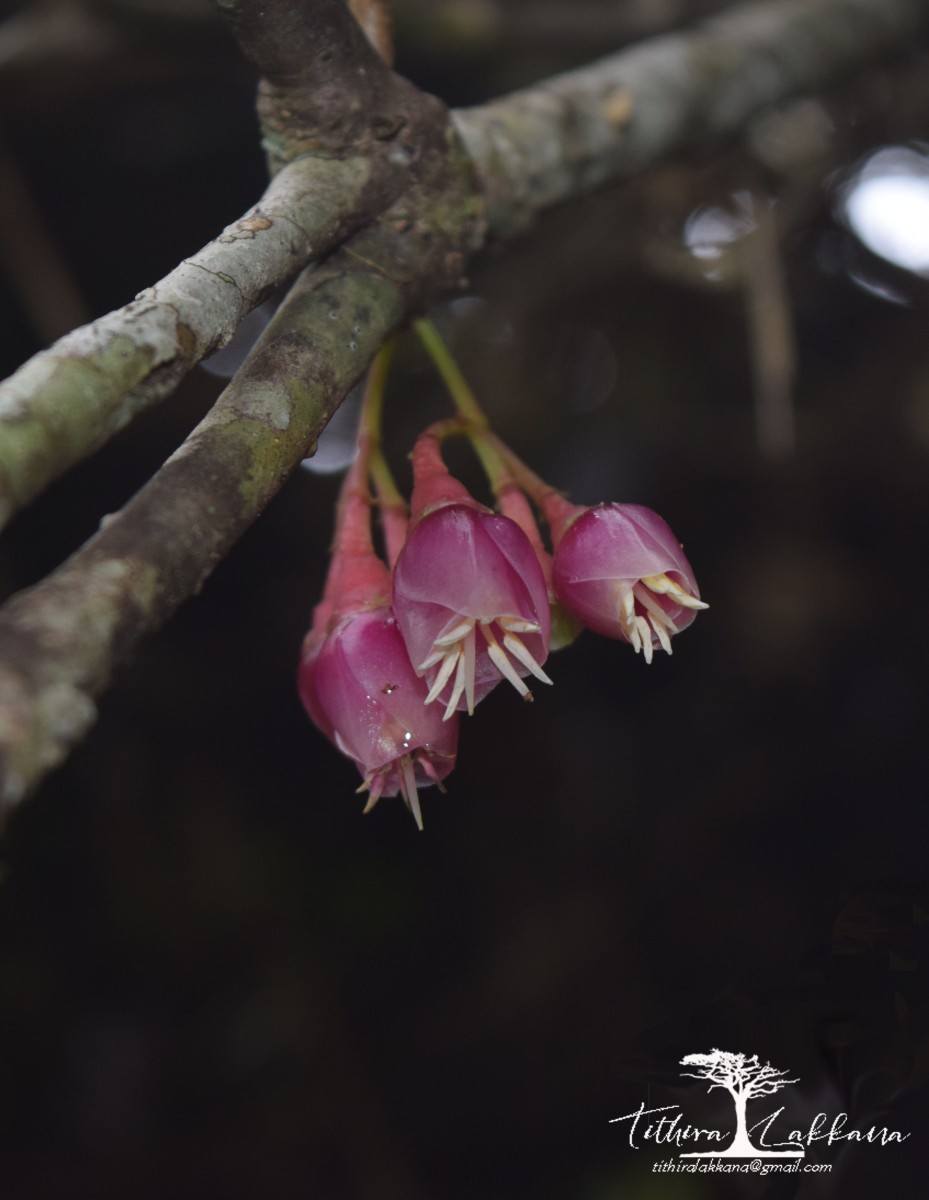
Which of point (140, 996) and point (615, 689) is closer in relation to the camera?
point (140, 996)

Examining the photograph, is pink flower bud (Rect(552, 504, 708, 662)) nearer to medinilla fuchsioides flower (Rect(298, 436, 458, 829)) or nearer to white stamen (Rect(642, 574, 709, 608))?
white stamen (Rect(642, 574, 709, 608))

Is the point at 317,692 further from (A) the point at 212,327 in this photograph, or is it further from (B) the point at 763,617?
(B) the point at 763,617

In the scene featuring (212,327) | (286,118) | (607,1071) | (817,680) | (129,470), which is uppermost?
(286,118)

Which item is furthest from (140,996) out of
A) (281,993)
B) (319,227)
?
(319,227)

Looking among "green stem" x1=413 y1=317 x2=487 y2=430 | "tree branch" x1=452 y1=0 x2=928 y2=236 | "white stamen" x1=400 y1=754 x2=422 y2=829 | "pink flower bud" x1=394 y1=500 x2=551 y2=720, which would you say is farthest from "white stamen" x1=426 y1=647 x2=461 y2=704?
"tree branch" x1=452 y1=0 x2=928 y2=236

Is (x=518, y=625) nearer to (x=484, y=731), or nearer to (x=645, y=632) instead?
(x=645, y=632)

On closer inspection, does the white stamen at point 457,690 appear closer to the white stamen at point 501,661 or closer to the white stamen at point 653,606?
the white stamen at point 501,661
